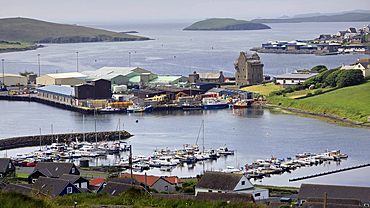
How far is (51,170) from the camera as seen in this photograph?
1555cm

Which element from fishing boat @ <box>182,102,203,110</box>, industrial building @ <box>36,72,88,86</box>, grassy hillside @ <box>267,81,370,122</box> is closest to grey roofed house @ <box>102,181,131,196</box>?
grassy hillside @ <box>267,81,370,122</box>

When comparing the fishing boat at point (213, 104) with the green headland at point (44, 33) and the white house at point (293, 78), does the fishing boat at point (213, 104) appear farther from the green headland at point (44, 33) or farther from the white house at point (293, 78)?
the green headland at point (44, 33)

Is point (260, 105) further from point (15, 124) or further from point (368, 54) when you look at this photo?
point (368, 54)

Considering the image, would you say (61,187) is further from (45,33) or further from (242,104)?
(45,33)

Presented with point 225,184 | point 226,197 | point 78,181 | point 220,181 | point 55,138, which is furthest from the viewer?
point 55,138

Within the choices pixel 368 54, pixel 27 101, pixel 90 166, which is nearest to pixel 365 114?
pixel 90 166

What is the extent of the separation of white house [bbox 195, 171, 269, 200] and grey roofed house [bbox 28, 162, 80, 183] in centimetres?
434

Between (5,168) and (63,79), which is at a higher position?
(63,79)

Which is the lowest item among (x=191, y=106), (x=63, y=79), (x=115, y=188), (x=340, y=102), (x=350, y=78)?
(x=191, y=106)

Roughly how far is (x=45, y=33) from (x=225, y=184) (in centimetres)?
12677

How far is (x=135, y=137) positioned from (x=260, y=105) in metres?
12.0

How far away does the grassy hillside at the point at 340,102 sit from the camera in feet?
97.3

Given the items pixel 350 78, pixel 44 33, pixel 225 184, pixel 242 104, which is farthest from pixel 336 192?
pixel 44 33

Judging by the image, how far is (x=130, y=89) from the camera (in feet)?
134
